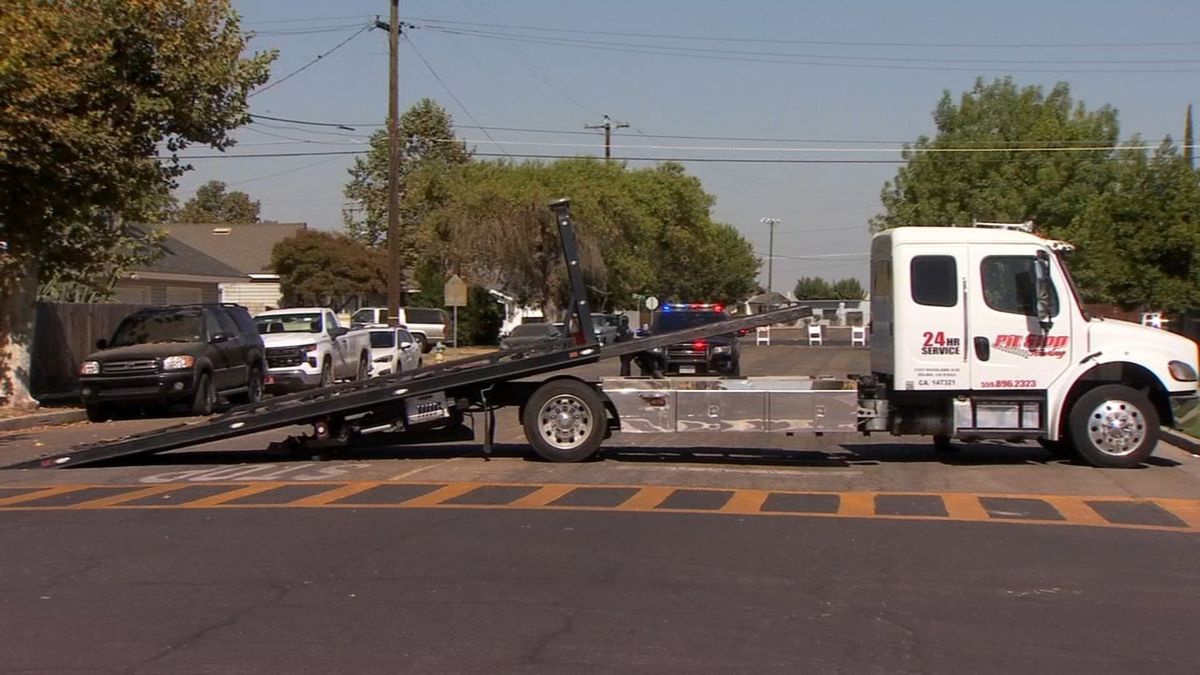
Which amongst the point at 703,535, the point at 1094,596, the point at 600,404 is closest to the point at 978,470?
the point at 600,404

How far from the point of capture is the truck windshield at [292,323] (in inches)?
1078

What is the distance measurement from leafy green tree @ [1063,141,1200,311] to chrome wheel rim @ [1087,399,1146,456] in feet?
54.6

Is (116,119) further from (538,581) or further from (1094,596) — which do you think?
(1094,596)

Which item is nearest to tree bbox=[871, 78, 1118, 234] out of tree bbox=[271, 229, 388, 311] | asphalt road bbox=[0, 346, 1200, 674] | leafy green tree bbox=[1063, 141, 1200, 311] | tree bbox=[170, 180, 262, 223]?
leafy green tree bbox=[1063, 141, 1200, 311]

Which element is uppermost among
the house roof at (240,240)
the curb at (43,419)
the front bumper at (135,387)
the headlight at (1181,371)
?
the house roof at (240,240)

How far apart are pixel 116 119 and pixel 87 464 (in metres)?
8.96

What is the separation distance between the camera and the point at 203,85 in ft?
73.2

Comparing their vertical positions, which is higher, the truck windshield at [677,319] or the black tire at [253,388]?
the truck windshield at [677,319]

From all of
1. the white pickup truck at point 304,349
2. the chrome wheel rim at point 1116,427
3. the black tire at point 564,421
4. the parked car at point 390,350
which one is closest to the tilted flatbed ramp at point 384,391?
the black tire at point 564,421

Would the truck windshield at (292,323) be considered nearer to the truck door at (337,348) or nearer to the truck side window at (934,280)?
the truck door at (337,348)

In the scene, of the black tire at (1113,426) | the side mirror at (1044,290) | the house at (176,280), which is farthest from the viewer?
the house at (176,280)

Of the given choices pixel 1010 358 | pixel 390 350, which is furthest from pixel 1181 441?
pixel 390 350

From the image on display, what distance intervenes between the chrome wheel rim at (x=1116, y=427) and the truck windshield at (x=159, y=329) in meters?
14.9

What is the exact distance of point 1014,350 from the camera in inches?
542
